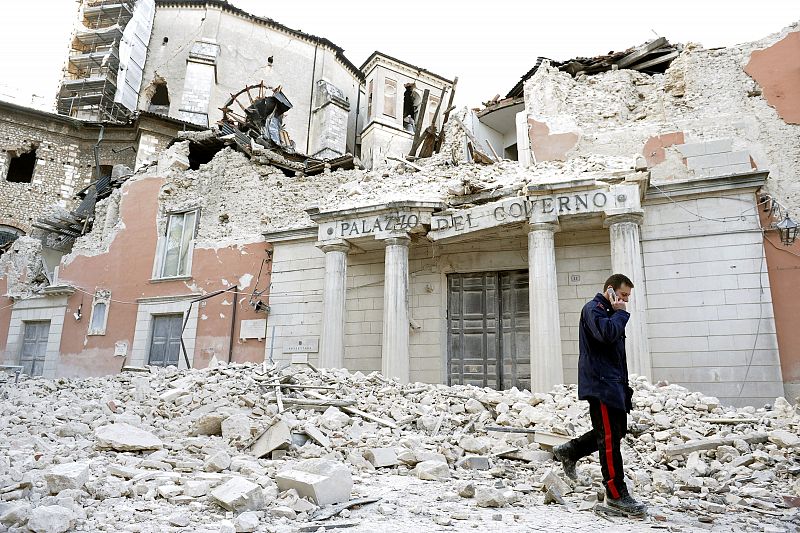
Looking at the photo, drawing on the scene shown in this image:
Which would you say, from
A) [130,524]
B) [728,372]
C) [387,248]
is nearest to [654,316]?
[728,372]

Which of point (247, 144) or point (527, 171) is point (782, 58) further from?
point (247, 144)

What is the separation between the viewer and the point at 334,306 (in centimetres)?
1138

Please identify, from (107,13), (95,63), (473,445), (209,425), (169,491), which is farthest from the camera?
(107,13)

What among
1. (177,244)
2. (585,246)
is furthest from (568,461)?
(177,244)

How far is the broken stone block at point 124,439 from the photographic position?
16.0 feet

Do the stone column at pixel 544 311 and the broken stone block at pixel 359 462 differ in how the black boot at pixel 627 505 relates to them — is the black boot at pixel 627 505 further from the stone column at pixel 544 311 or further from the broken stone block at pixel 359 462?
the stone column at pixel 544 311

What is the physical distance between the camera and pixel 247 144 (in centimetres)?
1844

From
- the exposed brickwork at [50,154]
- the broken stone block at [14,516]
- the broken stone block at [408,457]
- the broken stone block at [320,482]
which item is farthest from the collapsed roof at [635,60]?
the exposed brickwork at [50,154]

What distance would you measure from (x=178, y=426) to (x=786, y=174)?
12.3 m

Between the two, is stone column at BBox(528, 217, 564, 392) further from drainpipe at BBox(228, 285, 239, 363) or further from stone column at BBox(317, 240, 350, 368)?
drainpipe at BBox(228, 285, 239, 363)

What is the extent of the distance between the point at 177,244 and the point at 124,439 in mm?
12347

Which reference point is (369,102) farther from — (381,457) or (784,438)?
(784,438)

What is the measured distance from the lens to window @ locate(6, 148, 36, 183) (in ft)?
91.8

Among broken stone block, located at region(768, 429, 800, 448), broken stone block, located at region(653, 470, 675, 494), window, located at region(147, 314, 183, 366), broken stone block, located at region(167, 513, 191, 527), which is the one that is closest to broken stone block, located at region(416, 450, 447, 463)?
broken stone block, located at region(653, 470, 675, 494)
